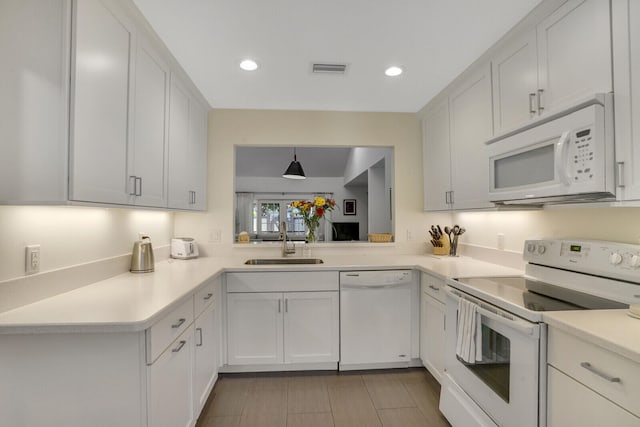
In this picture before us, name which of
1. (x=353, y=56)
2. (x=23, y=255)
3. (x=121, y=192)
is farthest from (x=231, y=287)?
(x=353, y=56)

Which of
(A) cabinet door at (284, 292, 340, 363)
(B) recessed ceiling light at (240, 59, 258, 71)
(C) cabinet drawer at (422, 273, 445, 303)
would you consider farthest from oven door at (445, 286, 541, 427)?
(B) recessed ceiling light at (240, 59, 258, 71)

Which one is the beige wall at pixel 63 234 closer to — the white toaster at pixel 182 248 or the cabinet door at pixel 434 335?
the white toaster at pixel 182 248

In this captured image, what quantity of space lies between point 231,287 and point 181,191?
2.73ft

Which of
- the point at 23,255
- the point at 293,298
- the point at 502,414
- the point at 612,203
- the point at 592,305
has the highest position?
the point at 612,203

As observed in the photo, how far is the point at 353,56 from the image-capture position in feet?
6.67

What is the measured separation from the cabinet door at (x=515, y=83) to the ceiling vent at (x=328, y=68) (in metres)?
0.99

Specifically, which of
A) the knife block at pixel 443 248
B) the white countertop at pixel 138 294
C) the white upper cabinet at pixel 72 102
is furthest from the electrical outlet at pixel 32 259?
the knife block at pixel 443 248

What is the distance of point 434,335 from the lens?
7.40ft

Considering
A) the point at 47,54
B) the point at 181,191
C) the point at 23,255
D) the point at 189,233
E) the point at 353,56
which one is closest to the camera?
the point at 47,54

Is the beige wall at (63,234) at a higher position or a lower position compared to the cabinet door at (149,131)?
lower

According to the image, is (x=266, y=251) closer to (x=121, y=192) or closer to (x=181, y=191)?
(x=181, y=191)

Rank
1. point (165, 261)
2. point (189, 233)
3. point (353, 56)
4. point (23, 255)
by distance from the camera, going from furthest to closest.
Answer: point (189, 233)
point (165, 261)
point (353, 56)
point (23, 255)

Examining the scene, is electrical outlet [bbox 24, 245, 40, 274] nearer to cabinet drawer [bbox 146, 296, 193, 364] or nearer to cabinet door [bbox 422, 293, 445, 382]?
cabinet drawer [bbox 146, 296, 193, 364]

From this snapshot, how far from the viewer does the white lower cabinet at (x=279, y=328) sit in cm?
236
